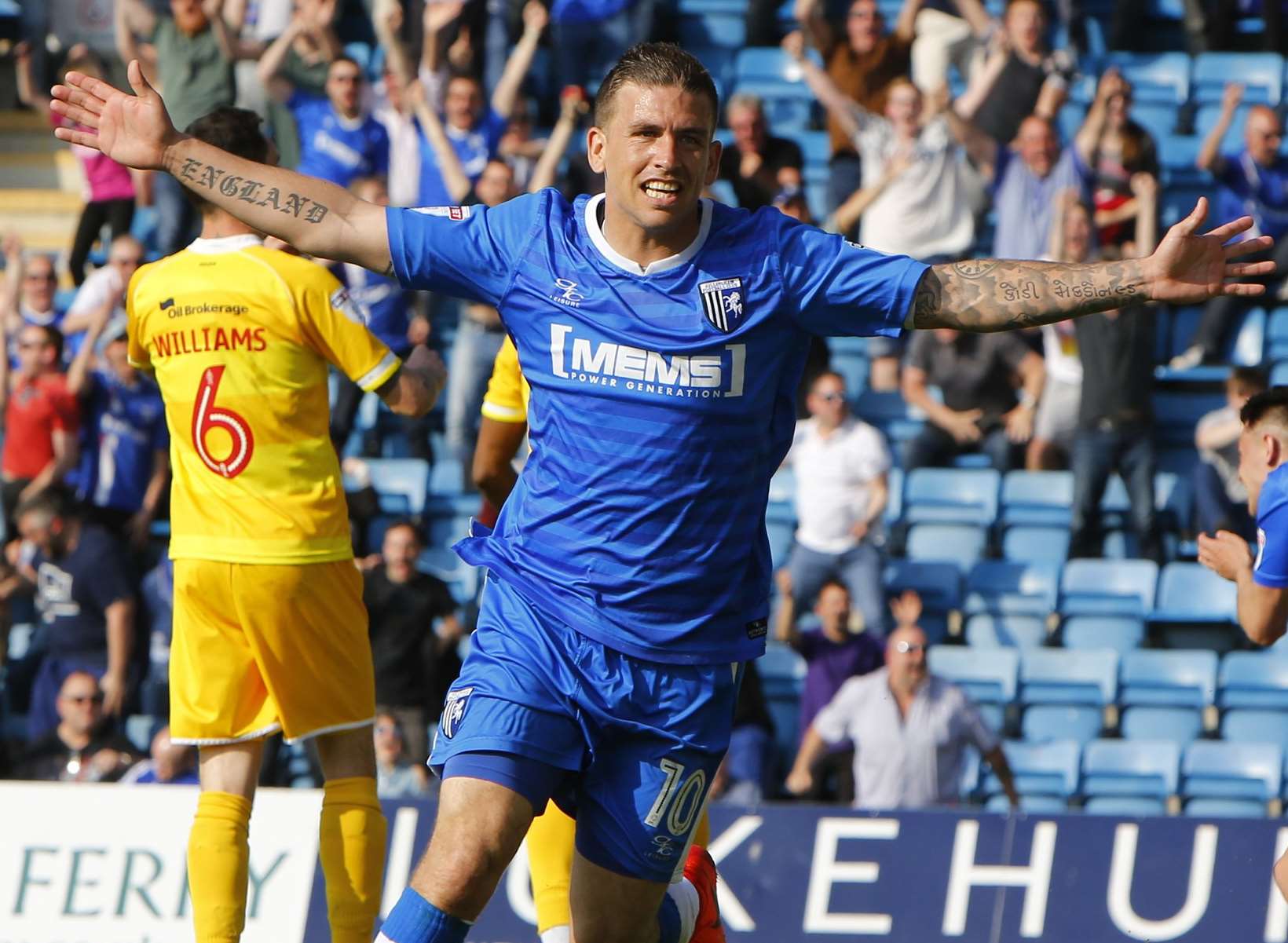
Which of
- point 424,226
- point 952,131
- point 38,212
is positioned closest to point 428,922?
point 424,226

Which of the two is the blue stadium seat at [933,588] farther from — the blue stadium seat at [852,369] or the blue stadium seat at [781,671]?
the blue stadium seat at [852,369]

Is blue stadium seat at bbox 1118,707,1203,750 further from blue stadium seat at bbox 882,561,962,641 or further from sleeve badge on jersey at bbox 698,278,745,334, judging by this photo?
sleeve badge on jersey at bbox 698,278,745,334

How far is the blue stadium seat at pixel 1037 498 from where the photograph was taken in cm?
1173

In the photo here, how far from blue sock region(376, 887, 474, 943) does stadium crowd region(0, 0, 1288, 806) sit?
5.70 m

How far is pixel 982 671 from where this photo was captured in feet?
35.9

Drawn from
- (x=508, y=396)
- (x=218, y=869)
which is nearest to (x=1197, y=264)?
(x=508, y=396)

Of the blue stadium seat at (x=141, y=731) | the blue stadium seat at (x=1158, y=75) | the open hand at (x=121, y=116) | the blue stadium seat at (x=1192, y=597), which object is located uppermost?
the blue stadium seat at (x=1158, y=75)

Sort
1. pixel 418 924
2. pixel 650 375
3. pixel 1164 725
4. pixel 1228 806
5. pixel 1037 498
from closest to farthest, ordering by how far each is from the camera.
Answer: pixel 418 924, pixel 650 375, pixel 1228 806, pixel 1164 725, pixel 1037 498

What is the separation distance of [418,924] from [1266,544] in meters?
3.05

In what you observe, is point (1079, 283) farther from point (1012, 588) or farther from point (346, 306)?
point (1012, 588)

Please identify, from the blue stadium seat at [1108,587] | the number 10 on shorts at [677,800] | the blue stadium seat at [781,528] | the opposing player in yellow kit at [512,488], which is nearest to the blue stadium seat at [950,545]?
the blue stadium seat at [1108,587]

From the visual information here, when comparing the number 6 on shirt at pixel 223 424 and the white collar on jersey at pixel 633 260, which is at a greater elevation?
the white collar on jersey at pixel 633 260

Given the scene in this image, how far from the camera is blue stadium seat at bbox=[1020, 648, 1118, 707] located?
35.7 ft

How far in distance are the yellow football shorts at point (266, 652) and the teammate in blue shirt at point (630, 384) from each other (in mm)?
1462
